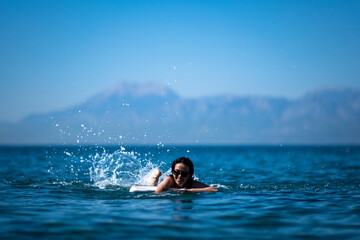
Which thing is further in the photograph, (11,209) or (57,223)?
(11,209)

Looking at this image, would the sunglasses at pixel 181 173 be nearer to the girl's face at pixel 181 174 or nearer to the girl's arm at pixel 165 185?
the girl's face at pixel 181 174

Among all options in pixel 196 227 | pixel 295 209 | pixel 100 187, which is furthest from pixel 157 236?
pixel 100 187

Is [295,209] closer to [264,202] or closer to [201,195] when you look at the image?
[264,202]

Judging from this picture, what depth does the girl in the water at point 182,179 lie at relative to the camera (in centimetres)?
1118

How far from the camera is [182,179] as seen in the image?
11.5m

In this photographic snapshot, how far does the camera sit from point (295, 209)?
30.7 feet

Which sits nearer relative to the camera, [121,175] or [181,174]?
[181,174]

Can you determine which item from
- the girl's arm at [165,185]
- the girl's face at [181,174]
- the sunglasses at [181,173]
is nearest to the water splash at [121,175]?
the girl's arm at [165,185]

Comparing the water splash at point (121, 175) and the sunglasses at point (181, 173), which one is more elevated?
the sunglasses at point (181, 173)

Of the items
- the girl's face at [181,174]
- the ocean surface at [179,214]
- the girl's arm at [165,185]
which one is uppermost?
the girl's face at [181,174]

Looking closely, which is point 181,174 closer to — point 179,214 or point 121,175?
point 179,214

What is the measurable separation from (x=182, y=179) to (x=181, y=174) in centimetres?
24

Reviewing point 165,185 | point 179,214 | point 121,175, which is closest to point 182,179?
point 165,185

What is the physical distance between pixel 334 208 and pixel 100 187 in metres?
8.16
